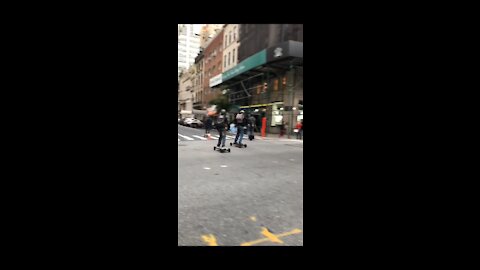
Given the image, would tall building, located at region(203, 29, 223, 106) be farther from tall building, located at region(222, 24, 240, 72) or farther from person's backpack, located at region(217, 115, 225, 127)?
person's backpack, located at region(217, 115, 225, 127)

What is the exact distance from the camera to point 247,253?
2045mm

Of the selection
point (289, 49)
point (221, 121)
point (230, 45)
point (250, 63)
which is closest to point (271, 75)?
point (250, 63)

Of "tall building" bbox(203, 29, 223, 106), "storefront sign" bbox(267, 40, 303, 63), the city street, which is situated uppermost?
"tall building" bbox(203, 29, 223, 106)

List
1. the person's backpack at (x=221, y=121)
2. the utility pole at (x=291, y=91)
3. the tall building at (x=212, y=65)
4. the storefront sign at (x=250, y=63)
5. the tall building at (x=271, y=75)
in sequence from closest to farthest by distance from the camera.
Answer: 1. the person's backpack at (x=221, y=121)
2. the tall building at (x=271, y=75)
3. the storefront sign at (x=250, y=63)
4. the utility pole at (x=291, y=91)
5. the tall building at (x=212, y=65)

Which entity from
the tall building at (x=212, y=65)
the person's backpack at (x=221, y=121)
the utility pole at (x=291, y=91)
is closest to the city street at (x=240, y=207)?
the person's backpack at (x=221, y=121)

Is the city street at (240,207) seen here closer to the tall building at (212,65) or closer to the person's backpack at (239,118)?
the person's backpack at (239,118)

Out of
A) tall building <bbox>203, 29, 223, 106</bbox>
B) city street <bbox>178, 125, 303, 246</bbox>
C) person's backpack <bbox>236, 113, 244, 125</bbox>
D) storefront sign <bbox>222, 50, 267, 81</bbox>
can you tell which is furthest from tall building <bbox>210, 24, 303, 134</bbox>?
city street <bbox>178, 125, 303, 246</bbox>

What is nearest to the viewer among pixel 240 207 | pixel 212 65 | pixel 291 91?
pixel 240 207

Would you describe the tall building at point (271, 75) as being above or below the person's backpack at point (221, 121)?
above

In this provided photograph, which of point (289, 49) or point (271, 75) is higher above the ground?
point (289, 49)

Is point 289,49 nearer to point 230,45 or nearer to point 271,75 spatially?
point 271,75

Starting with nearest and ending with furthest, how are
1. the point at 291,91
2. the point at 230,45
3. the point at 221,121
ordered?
the point at 221,121
the point at 291,91
the point at 230,45
